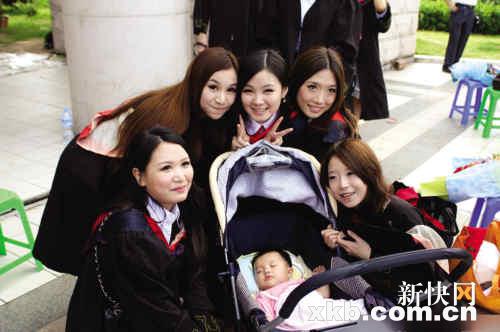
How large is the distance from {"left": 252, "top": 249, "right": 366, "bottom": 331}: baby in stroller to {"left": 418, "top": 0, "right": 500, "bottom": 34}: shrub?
1536 centimetres

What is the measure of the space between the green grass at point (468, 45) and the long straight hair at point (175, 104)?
34.4ft

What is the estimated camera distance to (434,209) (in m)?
2.53

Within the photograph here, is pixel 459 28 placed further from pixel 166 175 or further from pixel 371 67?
pixel 166 175

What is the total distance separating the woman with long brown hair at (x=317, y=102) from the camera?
264cm

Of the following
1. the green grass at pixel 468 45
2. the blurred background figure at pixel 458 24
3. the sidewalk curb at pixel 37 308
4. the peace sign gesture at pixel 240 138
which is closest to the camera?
the peace sign gesture at pixel 240 138

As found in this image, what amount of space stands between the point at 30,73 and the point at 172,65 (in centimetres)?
441

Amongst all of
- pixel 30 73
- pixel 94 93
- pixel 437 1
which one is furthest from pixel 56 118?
pixel 437 1

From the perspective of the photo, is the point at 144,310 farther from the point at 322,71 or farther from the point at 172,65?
the point at 172,65

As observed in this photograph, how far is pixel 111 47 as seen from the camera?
4.80 m

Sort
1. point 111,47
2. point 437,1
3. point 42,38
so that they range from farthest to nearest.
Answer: point 437,1 < point 42,38 < point 111,47

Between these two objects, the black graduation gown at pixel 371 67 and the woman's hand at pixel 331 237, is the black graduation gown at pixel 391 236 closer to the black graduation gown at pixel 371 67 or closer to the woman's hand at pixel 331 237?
the woman's hand at pixel 331 237

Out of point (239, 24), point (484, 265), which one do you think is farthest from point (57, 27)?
point (484, 265)

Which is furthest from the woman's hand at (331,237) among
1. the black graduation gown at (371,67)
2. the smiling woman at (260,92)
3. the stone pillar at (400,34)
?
the stone pillar at (400,34)

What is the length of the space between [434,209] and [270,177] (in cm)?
88
